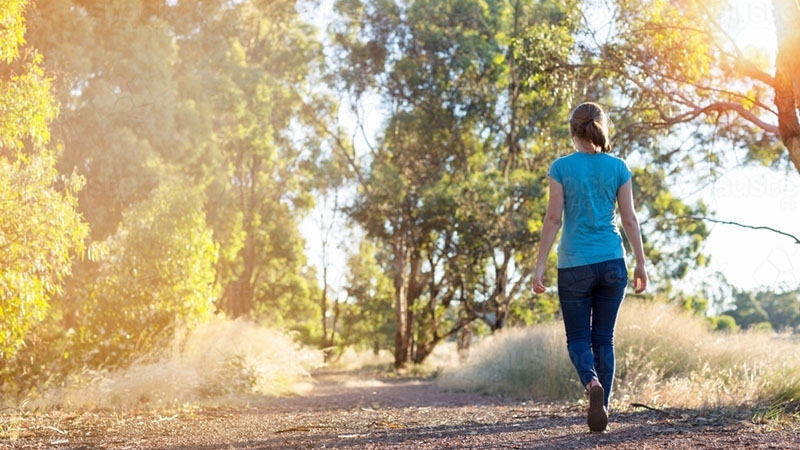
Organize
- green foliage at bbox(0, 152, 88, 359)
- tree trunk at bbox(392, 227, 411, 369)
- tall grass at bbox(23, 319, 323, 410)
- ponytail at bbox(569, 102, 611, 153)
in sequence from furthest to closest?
tree trunk at bbox(392, 227, 411, 369)
tall grass at bbox(23, 319, 323, 410)
green foliage at bbox(0, 152, 88, 359)
ponytail at bbox(569, 102, 611, 153)

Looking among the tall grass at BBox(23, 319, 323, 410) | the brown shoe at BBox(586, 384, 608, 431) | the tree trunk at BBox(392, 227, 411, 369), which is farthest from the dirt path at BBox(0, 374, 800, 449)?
the tree trunk at BBox(392, 227, 411, 369)

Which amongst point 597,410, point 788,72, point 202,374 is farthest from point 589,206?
point 202,374

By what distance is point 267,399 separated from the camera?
13023 millimetres

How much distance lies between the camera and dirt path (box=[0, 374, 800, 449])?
510 centimetres

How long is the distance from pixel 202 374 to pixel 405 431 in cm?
691

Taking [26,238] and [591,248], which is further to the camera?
[26,238]

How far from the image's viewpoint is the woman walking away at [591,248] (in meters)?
5.28

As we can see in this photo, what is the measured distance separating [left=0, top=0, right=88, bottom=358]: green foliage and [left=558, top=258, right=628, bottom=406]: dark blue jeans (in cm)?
504

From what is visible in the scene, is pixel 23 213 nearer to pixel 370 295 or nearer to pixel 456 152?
pixel 456 152

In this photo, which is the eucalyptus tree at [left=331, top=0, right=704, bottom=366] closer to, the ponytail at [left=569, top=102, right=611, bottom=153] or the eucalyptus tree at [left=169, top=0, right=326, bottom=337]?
the eucalyptus tree at [left=169, top=0, right=326, bottom=337]

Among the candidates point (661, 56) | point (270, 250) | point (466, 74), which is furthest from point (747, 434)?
point (270, 250)

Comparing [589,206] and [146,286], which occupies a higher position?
[146,286]

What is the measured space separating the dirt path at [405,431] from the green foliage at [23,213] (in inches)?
42.7

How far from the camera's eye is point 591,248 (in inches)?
208
